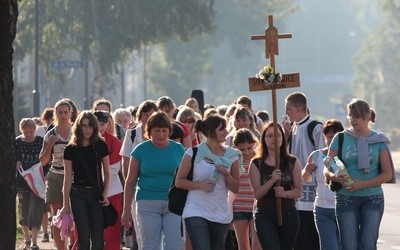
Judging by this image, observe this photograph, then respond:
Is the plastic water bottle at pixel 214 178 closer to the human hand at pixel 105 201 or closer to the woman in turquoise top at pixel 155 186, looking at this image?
the woman in turquoise top at pixel 155 186

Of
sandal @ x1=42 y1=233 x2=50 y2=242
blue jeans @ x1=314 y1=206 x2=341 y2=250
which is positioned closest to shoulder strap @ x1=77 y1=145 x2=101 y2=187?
blue jeans @ x1=314 y1=206 x2=341 y2=250

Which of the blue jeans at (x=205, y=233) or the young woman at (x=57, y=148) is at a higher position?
the young woman at (x=57, y=148)

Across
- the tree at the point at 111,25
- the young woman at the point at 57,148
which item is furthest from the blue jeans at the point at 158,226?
the tree at the point at 111,25

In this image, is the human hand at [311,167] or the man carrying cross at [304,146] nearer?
the human hand at [311,167]

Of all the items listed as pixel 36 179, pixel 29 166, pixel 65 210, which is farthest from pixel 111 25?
pixel 65 210

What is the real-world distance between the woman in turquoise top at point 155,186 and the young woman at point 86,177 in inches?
36.6

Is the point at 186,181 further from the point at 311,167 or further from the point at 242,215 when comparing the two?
the point at 242,215

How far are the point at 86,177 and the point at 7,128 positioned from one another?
2077 mm

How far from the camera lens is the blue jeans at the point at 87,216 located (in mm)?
13680

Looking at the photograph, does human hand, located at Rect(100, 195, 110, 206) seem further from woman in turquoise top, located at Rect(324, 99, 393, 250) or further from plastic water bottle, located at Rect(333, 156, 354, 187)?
plastic water bottle, located at Rect(333, 156, 354, 187)

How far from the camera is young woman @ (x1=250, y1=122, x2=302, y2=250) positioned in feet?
39.9

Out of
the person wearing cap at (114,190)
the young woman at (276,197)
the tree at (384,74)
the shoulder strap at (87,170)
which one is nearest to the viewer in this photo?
the young woman at (276,197)

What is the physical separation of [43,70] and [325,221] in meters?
49.0

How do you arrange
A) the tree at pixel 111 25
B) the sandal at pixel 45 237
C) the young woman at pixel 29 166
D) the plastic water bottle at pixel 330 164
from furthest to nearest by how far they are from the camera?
the tree at pixel 111 25
the sandal at pixel 45 237
the young woman at pixel 29 166
the plastic water bottle at pixel 330 164
